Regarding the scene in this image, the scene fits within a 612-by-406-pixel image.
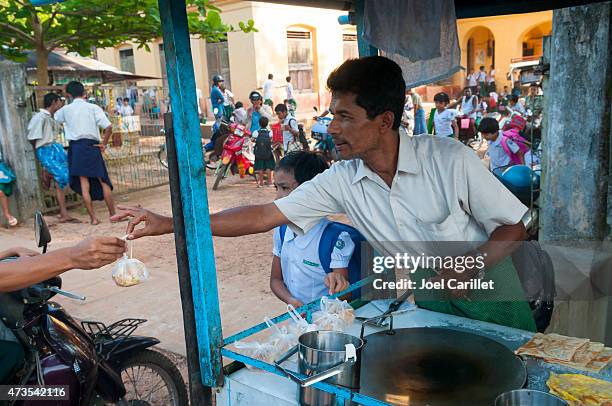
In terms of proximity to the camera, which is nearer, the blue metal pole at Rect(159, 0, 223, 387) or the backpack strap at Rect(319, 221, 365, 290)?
the blue metal pole at Rect(159, 0, 223, 387)

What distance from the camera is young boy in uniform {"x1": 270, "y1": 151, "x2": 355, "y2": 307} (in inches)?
97.3

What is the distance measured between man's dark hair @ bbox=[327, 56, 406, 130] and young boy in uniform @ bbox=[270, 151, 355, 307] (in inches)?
24.8

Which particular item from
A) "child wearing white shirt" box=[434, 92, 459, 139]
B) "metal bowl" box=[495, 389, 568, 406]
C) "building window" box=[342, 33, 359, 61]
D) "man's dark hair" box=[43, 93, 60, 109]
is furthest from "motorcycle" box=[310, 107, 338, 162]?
"building window" box=[342, 33, 359, 61]

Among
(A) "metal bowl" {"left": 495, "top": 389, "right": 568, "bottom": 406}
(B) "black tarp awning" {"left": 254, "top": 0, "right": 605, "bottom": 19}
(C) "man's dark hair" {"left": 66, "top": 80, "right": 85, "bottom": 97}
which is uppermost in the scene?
(B) "black tarp awning" {"left": 254, "top": 0, "right": 605, "bottom": 19}

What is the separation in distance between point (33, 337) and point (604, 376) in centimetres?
217

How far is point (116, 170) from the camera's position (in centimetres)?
972

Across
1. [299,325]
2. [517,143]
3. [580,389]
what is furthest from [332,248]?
[517,143]

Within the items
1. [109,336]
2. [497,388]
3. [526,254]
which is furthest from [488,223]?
[109,336]

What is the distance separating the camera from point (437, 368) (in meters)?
1.54

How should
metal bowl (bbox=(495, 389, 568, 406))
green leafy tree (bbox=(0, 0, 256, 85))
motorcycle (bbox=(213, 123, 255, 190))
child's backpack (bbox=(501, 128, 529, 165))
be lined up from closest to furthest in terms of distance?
metal bowl (bbox=(495, 389, 568, 406)) < child's backpack (bbox=(501, 128, 529, 165)) < green leafy tree (bbox=(0, 0, 256, 85)) < motorcycle (bbox=(213, 123, 255, 190))

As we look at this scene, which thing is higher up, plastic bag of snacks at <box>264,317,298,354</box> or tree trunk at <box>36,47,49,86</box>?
tree trunk at <box>36,47,49,86</box>

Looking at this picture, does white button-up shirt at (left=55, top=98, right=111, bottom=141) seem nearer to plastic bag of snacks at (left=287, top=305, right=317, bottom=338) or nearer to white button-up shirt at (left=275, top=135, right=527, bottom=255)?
white button-up shirt at (left=275, top=135, right=527, bottom=255)

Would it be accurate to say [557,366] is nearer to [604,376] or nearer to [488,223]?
[604,376]

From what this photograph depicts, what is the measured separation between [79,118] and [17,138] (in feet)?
3.38
